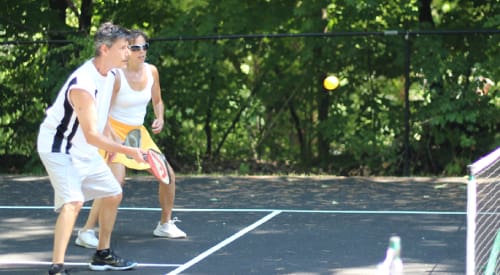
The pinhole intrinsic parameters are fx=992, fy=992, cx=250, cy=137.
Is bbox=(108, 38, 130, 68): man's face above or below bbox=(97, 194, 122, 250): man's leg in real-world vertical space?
above

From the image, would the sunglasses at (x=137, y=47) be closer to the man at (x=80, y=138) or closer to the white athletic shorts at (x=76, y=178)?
the man at (x=80, y=138)

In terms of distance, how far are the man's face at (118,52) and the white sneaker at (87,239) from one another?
2109mm

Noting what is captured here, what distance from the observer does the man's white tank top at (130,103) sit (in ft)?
28.0

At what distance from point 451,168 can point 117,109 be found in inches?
305

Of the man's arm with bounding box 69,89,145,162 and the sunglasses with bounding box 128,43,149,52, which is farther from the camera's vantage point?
the sunglasses with bounding box 128,43,149,52

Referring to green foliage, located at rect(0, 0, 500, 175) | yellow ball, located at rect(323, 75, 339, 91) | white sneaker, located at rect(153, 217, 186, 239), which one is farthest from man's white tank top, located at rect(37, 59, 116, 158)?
yellow ball, located at rect(323, 75, 339, 91)

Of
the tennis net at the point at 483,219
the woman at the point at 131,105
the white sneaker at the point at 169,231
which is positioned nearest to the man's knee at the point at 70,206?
the woman at the point at 131,105

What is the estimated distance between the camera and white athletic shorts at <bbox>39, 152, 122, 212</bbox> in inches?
280

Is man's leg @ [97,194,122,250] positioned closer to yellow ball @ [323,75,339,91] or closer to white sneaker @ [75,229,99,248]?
white sneaker @ [75,229,99,248]

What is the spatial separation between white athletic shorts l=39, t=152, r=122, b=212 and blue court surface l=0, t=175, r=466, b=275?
0.70 metres

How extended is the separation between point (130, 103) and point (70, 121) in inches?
59.4

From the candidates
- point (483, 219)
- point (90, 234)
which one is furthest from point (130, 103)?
point (483, 219)

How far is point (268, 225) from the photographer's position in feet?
32.1

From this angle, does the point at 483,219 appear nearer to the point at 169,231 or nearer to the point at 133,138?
the point at 169,231
